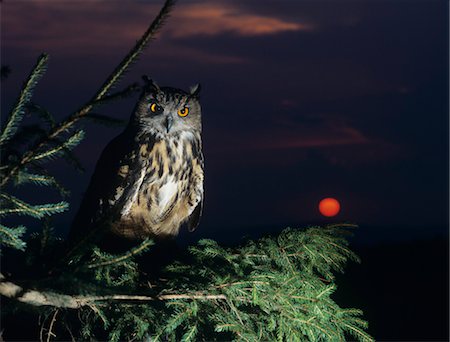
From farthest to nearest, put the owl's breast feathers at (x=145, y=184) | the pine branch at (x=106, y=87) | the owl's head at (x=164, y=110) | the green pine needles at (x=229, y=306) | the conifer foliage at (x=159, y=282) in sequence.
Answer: the owl's head at (x=164, y=110)
the owl's breast feathers at (x=145, y=184)
the green pine needles at (x=229, y=306)
the conifer foliage at (x=159, y=282)
the pine branch at (x=106, y=87)

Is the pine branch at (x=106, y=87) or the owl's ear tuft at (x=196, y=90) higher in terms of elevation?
the pine branch at (x=106, y=87)

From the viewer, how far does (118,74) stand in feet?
5.49

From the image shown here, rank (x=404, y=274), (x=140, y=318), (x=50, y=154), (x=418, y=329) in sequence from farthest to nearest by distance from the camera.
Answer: (x=404, y=274) < (x=418, y=329) < (x=140, y=318) < (x=50, y=154)

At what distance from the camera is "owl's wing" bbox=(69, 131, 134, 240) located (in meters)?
4.67

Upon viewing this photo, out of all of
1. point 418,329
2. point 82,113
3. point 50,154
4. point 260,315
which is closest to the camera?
point 82,113

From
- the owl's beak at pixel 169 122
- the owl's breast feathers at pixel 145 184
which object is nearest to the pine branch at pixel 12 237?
the owl's breast feathers at pixel 145 184

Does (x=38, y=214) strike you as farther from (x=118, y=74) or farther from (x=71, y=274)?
(x=118, y=74)

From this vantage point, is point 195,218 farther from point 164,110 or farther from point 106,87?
point 106,87

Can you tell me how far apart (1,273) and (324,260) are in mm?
1968

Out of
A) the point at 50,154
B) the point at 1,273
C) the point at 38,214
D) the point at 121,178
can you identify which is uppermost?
the point at 50,154

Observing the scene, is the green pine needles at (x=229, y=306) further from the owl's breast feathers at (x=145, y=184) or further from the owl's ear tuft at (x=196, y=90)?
the owl's ear tuft at (x=196, y=90)

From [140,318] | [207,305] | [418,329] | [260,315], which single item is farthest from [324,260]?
[418,329]

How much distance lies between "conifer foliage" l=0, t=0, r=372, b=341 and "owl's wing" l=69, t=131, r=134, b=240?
1.28 meters

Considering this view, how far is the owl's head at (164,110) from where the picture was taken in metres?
4.77
